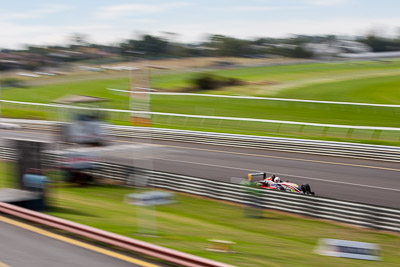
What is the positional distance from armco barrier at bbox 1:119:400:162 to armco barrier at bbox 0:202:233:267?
410 inches

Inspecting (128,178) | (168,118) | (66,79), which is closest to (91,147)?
(128,178)

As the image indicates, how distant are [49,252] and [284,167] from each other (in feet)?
48.0

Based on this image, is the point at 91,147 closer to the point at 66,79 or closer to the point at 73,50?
the point at 66,79

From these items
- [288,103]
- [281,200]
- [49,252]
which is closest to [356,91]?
[288,103]

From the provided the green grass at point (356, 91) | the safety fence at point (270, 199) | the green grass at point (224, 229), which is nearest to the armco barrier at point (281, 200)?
the safety fence at point (270, 199)

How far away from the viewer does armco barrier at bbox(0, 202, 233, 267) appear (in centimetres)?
875

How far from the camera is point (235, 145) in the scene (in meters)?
29.4

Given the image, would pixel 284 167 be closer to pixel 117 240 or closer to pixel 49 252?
pixel 117 240

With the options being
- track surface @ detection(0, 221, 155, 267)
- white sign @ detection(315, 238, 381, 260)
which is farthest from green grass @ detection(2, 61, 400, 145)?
track surface @ detection(0, 221, 155, 267)

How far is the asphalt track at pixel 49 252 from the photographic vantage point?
30.0 ft

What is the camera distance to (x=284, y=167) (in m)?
22.9

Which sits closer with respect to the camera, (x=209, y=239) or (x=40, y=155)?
(x=209, y=239)

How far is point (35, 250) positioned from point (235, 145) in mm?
20216

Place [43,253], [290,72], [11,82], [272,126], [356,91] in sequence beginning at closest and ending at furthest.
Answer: [43,253], [272,126], [356,91], [290,72], [11,82]
